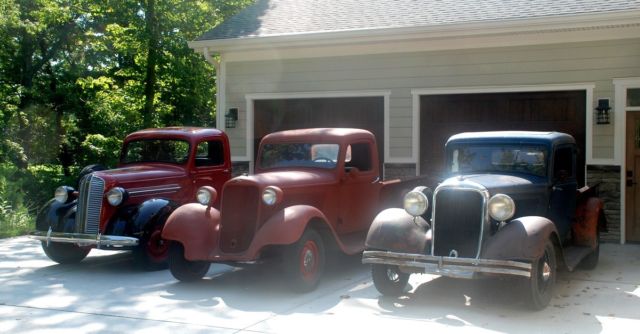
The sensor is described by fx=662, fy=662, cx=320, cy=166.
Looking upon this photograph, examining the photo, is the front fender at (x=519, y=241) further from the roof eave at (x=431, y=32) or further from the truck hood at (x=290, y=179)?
the roof eave at (x=431, y=32)

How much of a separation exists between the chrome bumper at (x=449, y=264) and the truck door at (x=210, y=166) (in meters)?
3.75

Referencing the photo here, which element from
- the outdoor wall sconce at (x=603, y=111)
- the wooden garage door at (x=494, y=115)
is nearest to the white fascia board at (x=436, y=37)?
the wooden garage door at (x=494, y=115)

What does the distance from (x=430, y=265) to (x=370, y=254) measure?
628 millimetres

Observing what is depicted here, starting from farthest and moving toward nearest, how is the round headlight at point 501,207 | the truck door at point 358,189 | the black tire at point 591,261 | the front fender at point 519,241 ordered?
the truck door at point 358,189 < the black tire at point 591,261 < the round headlight at point 501,207 < the front fender at point 519,241

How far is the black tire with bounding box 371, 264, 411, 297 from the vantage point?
6.66 metres

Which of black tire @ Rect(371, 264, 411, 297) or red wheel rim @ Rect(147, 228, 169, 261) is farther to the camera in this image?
red wheel rim @ Rect(147, 228, 169, 261)

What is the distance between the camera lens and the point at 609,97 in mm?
9859

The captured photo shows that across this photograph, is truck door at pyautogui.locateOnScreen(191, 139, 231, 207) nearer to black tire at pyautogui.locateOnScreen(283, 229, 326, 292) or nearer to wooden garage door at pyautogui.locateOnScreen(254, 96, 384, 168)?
wooden garage door at pyautogui.locateOnScreen(254, 96, 384, 168)

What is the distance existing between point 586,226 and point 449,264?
265 cm

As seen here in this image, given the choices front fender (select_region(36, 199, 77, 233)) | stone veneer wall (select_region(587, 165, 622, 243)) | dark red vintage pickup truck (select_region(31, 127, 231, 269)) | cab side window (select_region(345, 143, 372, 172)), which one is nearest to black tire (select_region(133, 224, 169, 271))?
dark red vintage pickup truck (select_region(31, 127, 231, 269))

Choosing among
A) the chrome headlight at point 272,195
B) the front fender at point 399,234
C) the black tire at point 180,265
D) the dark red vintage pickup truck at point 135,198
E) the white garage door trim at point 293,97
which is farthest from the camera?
the white garage door trim at point 293,97

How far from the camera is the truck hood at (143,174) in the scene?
333 inches

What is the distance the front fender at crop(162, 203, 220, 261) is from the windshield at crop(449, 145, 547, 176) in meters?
2.82

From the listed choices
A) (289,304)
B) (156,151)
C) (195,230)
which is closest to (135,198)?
(156,151)
